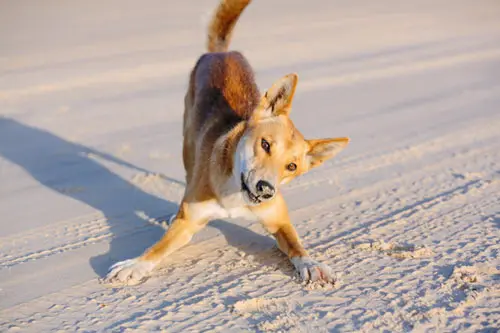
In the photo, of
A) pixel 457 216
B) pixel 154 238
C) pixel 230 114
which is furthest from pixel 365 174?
pixel 154 238

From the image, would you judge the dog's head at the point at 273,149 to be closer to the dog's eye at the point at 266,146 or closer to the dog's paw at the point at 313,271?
the dog's eye at the point at 266,146

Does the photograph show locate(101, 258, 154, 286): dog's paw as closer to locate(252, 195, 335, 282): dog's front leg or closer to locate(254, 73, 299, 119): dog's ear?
locate(252, 195, 335, 282): dog's front leg

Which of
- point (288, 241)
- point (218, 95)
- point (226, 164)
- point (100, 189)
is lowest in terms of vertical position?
point (288, 241)

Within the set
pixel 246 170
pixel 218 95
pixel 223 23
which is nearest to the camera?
pixel 246 170

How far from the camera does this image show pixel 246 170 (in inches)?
148

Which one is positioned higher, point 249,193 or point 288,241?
point 249,193

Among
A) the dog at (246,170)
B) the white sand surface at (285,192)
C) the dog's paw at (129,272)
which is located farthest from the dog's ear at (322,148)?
Result: the dog's paw at (129,272)

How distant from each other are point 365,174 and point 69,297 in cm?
300

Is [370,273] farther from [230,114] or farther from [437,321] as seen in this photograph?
[230,114]

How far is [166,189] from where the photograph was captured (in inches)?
215

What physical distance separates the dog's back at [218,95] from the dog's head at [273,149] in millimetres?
403

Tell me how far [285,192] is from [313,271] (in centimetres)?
155

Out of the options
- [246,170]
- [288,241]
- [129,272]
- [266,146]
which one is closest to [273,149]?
[266,146]

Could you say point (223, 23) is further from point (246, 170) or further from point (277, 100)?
point (246, 170)
